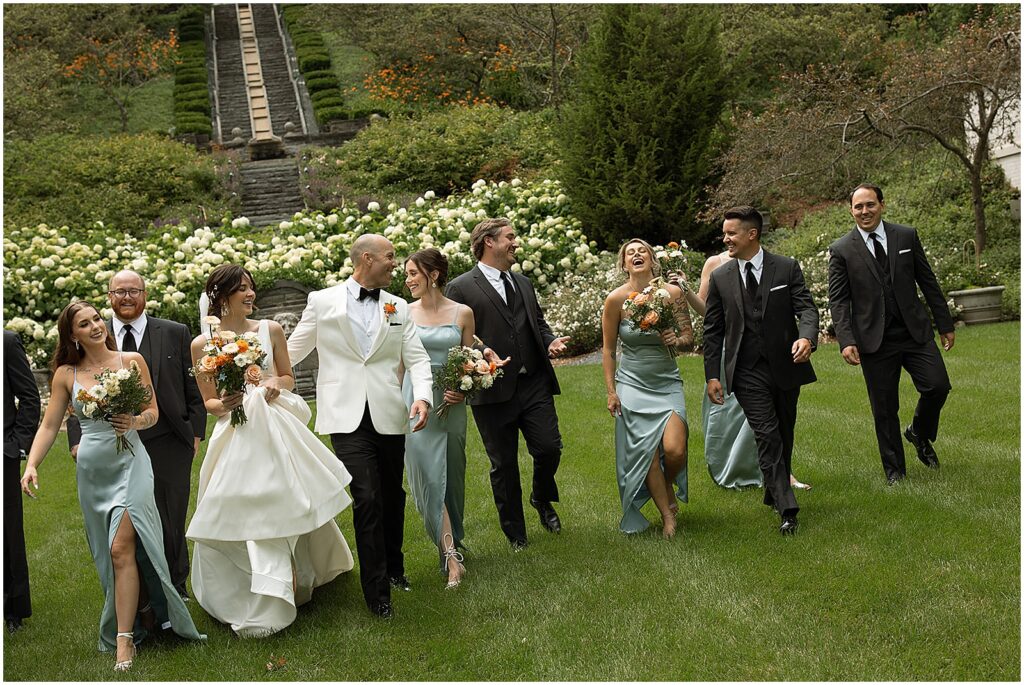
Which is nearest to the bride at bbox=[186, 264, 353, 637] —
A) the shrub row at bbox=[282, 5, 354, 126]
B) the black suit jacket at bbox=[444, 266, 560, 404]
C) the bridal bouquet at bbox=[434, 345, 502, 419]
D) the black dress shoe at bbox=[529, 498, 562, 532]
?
the bridal bouquet at bbox=[434, 345, 502, 419]

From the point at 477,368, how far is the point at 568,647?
2033mm

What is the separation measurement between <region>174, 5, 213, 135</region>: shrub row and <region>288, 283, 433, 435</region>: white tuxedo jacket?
91.6 ft

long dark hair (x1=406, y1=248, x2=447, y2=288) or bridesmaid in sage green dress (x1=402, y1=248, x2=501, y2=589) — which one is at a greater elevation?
long dark hair (x1=406, y1=248, x2=447, y2=288)

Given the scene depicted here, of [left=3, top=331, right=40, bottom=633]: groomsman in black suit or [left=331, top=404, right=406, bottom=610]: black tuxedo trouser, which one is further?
[left=3, top=331, right=40, bottom=633]: groomsman in black suit

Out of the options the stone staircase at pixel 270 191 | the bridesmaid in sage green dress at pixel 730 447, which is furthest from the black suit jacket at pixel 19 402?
the stone staircase at pixel 270 191

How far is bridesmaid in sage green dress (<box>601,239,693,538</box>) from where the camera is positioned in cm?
726

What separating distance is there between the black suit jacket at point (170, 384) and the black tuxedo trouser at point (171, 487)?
59mm

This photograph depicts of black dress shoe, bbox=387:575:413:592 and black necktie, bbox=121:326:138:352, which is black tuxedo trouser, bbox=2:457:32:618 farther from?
black dress shoe, bbox=387:575:413:592

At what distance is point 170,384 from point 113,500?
1.16m

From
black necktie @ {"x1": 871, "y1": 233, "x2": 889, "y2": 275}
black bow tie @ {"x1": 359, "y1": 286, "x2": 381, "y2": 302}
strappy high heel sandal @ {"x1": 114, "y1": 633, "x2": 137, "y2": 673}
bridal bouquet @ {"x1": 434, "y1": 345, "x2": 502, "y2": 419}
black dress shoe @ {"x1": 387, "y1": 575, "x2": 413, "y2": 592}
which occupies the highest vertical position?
black bow tie @ {"x1": 359, "y1": 286, "x2": 381, "y2": 302}

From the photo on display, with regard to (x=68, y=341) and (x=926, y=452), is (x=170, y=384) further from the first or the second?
(x=926, y=452)

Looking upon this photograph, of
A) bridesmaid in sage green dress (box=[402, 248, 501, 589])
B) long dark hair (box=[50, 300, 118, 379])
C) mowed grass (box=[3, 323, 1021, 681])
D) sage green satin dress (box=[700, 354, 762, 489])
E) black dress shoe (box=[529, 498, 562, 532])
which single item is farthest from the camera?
sage green satin dress (box=[700, 354, 762, 489])

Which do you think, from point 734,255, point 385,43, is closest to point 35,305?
point 734,255

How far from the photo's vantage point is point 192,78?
39.7m
